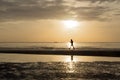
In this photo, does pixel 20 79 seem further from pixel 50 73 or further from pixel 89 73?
pixel 89 73

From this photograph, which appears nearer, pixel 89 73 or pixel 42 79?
pixel 42 79

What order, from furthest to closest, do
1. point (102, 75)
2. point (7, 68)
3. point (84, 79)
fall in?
1. point (7, 68)
2. point (102, 75)
3. point (84, 79)

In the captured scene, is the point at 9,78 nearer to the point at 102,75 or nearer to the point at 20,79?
the point at 20,79

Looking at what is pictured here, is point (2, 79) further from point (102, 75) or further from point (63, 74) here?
point (102, 75)

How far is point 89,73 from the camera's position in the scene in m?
26.3

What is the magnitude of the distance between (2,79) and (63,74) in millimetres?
5480

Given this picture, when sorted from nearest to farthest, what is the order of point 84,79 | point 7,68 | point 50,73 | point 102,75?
point 84,79
point 102,75
point 50,73
point 7,68

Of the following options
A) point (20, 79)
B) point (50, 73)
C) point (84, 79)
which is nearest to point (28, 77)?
point (20, 79)

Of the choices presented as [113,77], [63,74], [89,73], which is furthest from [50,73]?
[113,77]

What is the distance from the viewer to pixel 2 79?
23625mm

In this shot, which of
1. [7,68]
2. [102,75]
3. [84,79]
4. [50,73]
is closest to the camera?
[84,79]

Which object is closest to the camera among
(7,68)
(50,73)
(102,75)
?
(102,75)

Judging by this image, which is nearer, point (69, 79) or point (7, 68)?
point (69, 79)

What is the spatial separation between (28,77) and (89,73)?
5573 millimetres
